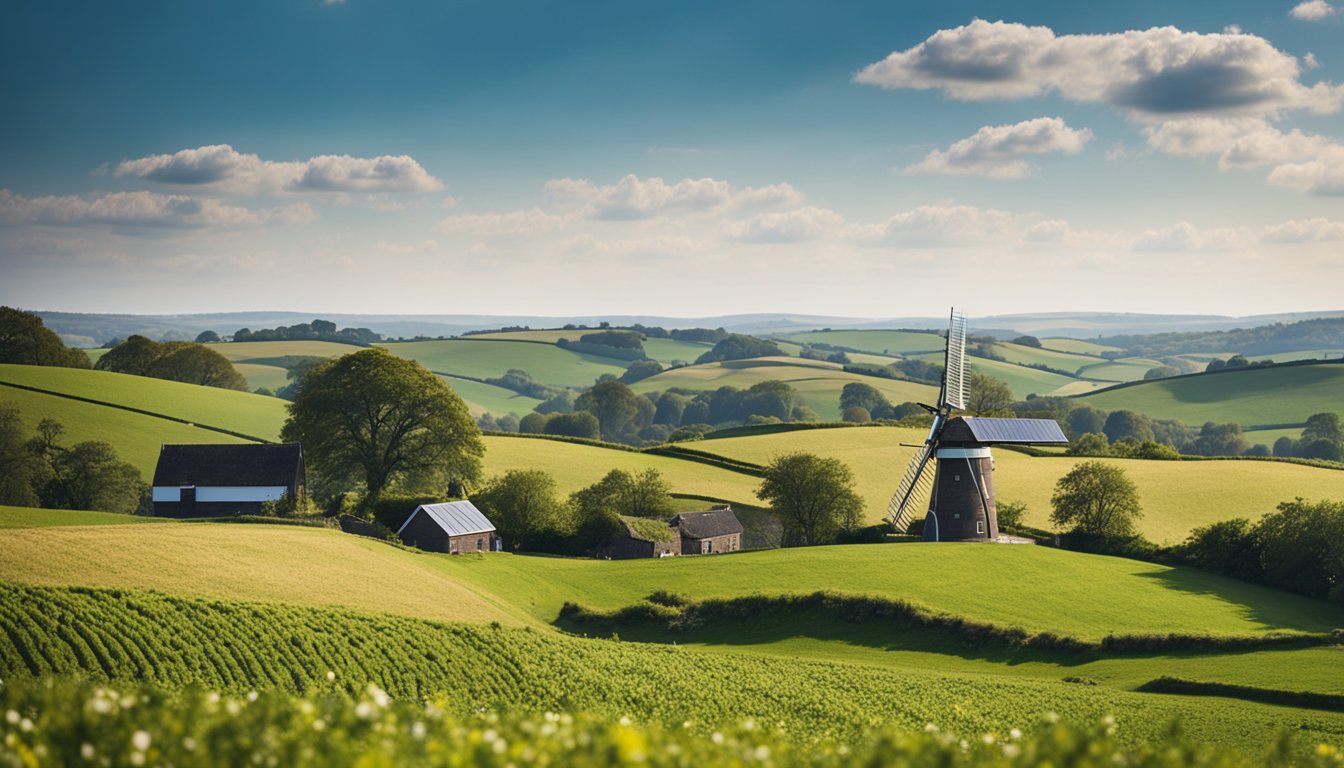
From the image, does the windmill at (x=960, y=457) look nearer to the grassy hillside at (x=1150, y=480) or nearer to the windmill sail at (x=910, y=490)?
the windmill sail at (x=910, y=490)

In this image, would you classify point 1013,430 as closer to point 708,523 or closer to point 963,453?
point 963,453

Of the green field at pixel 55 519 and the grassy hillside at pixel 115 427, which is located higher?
the grassy hillside at pixel 115 427

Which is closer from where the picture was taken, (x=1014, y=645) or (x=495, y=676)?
(x=495, y=676)

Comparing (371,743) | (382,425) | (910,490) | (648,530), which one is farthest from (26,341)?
(371,743)

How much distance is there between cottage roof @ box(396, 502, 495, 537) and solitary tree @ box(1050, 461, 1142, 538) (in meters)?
40.2

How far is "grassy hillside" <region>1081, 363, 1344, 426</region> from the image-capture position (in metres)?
158

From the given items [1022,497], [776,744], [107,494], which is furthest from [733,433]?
[776,744]

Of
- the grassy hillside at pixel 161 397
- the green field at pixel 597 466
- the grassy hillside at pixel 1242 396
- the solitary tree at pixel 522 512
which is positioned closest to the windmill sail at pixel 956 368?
the green field at pixel 597 466

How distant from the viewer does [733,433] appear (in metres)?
132

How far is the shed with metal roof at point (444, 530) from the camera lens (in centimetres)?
7138

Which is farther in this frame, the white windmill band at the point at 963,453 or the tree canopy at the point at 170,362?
the tree canopy at the point at 170,362

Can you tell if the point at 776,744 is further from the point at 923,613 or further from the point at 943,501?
the point at 943,501

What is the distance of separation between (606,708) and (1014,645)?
25438mm

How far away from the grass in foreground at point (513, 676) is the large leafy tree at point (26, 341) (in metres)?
104
